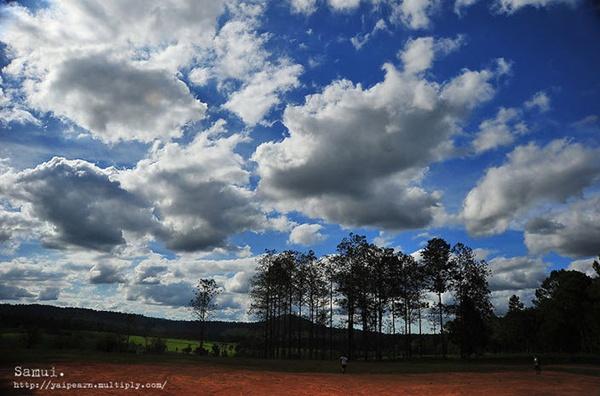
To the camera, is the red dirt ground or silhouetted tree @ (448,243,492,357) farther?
silhouetted tree @ (448,243,492,357)

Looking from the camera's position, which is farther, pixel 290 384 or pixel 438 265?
pixel 438 265

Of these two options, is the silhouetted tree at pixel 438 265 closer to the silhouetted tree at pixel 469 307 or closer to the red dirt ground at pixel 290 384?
the silhouetted tree at pixel 469 307

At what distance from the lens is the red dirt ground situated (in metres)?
26.6

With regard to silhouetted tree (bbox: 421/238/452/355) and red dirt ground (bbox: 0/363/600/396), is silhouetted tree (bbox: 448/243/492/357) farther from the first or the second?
red dirt ground (bbox: 0/363/600/396)

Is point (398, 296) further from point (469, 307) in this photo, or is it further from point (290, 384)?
point (290, 384)

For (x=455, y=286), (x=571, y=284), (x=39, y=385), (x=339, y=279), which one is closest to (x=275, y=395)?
(x=39, y=385)

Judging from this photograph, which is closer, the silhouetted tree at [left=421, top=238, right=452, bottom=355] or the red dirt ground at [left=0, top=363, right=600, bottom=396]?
the red dirt ground at [left=0, top=363, right=600, bottom=396]

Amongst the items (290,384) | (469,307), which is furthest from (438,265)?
(290,384)

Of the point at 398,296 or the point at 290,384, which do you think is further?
the point at 398,296

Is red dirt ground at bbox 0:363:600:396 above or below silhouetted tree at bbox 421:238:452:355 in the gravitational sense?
below

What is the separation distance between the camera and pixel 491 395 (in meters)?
28.1

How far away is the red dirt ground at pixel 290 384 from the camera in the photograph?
87.4ft

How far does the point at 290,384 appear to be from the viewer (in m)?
30.8

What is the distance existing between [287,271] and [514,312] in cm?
6614
